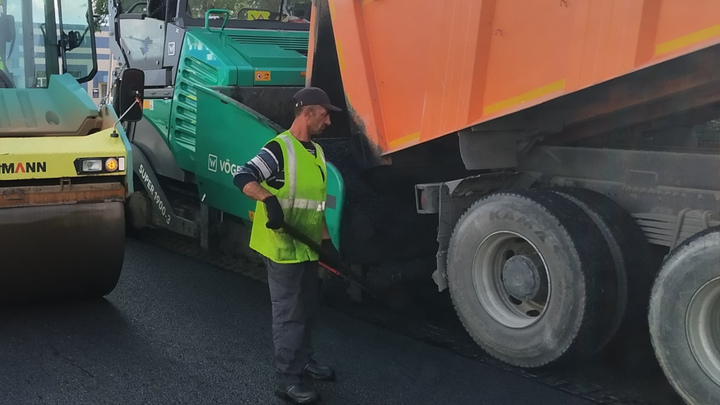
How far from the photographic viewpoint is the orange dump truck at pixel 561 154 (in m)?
3.25

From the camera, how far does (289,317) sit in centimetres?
361

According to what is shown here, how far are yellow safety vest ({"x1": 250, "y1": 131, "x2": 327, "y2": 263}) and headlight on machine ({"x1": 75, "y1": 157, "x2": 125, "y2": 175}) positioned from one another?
4.67 feet

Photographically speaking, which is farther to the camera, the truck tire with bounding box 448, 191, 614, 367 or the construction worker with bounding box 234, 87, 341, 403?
the truck tire with bounding box 448, 191, 614, 367

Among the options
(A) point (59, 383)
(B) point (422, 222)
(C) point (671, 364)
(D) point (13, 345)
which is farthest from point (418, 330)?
(D) point (13, 345)

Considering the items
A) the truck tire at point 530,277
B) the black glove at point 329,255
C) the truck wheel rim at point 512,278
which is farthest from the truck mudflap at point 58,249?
the truck wheel rim at point 512,278

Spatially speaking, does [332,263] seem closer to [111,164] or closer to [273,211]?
[273,211]

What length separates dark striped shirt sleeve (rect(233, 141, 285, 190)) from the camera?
3.45 metres

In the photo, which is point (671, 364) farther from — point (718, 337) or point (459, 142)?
point (459, 142)

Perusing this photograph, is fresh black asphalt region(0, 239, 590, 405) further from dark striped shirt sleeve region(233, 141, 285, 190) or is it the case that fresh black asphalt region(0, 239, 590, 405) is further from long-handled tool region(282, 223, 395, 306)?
dark striped shirt sleeve region(233, 141, 285, 190)

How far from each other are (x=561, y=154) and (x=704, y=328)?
3.92ft

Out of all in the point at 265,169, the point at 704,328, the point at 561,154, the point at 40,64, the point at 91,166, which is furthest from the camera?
the point at 40,64

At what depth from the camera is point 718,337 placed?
3252mm

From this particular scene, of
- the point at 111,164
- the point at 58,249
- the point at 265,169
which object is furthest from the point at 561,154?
the point at 58,249

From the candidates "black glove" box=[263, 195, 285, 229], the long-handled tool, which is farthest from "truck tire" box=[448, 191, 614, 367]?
"black glove" box=[263, 195, 285, 229]
